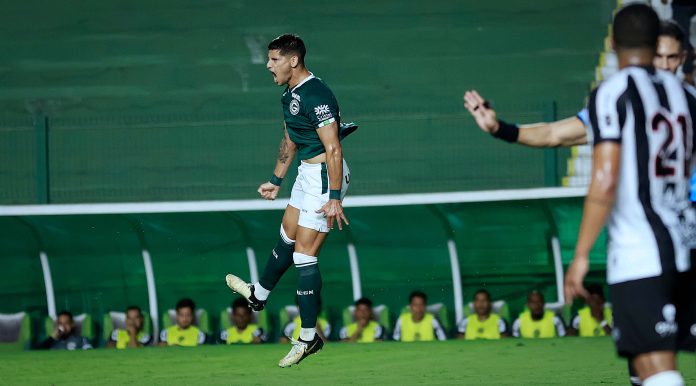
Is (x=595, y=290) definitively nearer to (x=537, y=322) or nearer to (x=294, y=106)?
(x=537, y=322)

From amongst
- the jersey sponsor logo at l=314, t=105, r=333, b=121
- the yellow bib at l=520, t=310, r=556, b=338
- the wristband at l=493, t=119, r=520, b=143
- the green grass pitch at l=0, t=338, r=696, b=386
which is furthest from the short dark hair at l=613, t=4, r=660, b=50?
the yellow bib at l=520, t=310, r=556, b=338

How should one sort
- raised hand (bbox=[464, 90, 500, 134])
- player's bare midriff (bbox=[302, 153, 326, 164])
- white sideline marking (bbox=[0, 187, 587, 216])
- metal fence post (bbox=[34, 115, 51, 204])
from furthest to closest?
metal fence post (bbox=[34, 115, 51, 204]) → white sideline marking (bbox=[0, 187, 587, 216]) → player's bare midriff (bbox=[302, 153, 326, 164]) → raised hand (bbox=[464, 90, 500, 134])

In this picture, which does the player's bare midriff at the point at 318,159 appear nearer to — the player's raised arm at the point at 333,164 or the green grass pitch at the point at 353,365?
the player's raised arm at the point at 333,164

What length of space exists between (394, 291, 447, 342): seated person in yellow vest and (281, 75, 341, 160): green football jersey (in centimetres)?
635

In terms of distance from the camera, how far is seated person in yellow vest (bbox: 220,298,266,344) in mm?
14625

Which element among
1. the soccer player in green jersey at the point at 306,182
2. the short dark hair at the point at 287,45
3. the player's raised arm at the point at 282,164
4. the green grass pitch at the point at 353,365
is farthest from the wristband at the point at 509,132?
the green grass pitch at the point at 353,365

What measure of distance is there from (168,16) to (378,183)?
5.45 metres

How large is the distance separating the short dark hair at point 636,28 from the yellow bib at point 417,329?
9942 mm

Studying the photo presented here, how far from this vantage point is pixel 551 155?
14.5 m

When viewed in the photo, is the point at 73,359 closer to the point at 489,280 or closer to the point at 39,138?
the point at 39,138

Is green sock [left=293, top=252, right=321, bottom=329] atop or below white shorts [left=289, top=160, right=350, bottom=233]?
below

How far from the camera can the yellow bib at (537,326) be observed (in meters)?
14.1

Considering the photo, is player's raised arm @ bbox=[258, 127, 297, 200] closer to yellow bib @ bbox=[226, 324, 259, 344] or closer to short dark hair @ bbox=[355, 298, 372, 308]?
short dark hair @ bbox=[355, 298, 372, 308]

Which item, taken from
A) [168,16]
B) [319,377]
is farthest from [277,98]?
[319,377]
